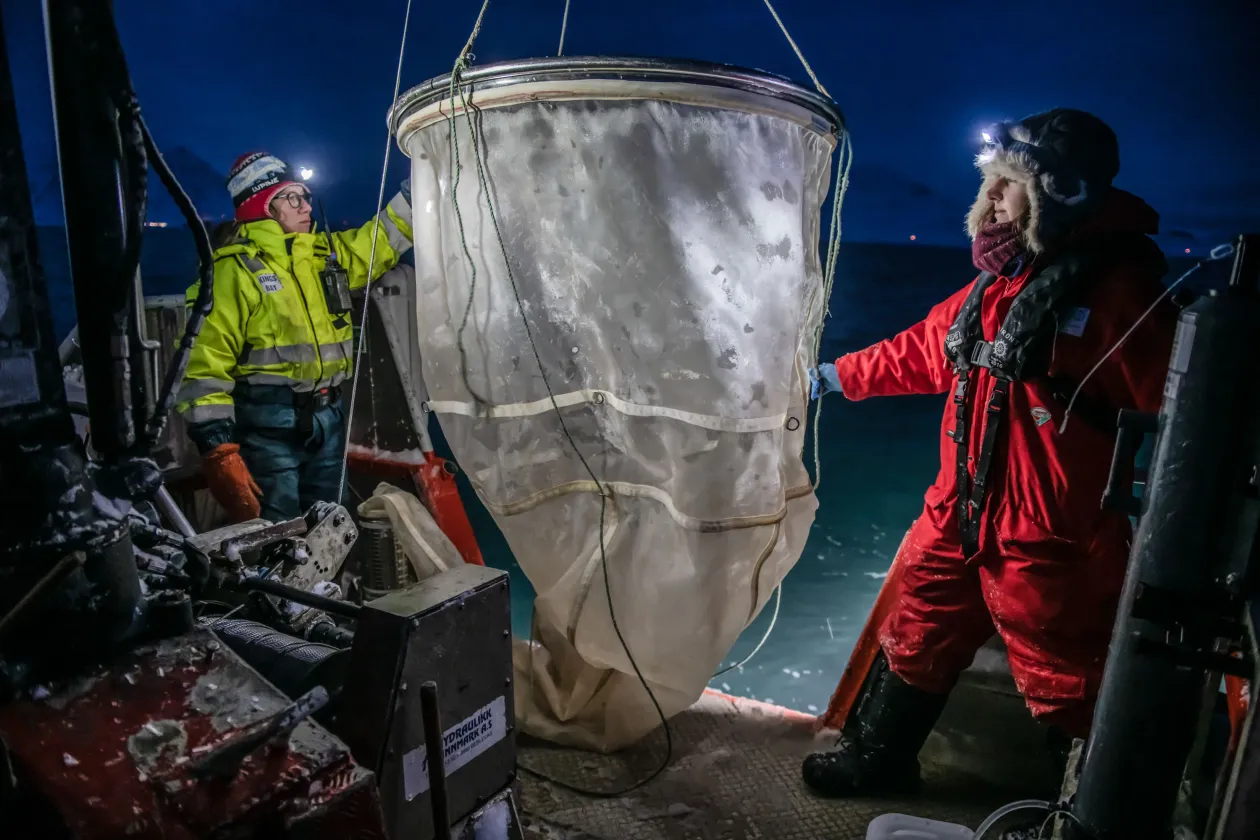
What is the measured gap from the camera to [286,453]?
3.38 m

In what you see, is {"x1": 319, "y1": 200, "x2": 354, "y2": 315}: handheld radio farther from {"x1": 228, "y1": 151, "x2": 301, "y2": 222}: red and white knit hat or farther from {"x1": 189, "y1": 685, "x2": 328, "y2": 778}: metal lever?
{"x1": 189, "y1": 685, "x2": 328, "y2": 778}: metal lever

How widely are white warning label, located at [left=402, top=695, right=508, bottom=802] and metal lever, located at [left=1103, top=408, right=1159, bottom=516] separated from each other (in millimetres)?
1311

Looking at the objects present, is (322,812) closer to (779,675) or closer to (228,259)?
(228,259)

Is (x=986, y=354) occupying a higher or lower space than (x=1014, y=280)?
lower

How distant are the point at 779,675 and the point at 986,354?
673 centimetres

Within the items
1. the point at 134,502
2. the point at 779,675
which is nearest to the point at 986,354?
the point at 134,502

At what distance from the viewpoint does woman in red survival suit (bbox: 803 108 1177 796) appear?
6.24 ft

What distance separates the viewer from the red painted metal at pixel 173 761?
37.0 inches

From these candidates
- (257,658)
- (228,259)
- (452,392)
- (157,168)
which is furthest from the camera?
(228,259)

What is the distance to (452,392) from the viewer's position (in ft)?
7.20

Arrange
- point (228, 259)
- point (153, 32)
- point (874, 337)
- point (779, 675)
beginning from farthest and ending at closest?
point (153, 32), point (874, 337), point (779, 675), point (228, 259)

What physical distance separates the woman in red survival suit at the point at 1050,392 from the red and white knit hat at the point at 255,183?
10.0 feet

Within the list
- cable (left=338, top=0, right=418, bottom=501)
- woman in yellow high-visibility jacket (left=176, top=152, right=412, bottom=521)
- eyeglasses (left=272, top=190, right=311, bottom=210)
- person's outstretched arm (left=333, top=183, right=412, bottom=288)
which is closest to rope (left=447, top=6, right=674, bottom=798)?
cable (left=338, top=0, right=418, bottom=501)

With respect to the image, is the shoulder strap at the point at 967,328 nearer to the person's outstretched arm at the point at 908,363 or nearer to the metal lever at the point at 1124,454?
the person's outstretched arm at the point at 908,363
